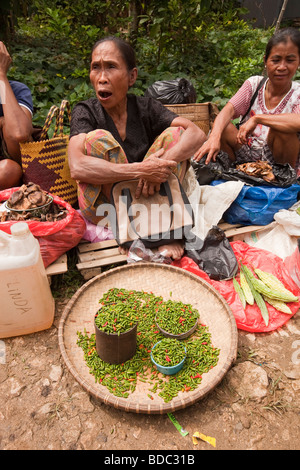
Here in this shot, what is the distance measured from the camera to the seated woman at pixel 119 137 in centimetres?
241

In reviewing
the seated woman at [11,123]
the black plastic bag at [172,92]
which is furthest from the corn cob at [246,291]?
the black plastic bag at [172,92]

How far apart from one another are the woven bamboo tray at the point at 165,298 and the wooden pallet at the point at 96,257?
193 millimetres

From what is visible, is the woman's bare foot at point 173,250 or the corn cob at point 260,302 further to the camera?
the woman's bare foot at point 173,250

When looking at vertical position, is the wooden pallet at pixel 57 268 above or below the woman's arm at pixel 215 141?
below

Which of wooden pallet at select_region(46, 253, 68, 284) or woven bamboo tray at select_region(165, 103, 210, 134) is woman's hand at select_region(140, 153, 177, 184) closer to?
wooden pallet at select_region(46, 253, 68, 284)

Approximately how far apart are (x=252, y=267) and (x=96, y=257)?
1257mm

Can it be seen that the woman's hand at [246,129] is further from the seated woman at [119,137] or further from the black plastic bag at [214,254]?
the black plastic bag at [214,254]

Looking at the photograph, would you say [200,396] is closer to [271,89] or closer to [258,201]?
[258,201]

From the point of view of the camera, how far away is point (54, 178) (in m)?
2.80

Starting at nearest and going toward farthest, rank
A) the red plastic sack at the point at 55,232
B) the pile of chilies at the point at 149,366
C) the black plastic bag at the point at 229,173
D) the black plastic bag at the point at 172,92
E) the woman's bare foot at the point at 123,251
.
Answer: the pile of chilies at the point at 149,366, the red plastic sack at the point at 55,232, the woman's bare foot at the point at 123,251, the black plastic bag at the point at 229,173, the black plastic bag at the point at 172,92

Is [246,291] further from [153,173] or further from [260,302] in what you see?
[153,173]

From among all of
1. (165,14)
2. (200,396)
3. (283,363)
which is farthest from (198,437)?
(165,14)

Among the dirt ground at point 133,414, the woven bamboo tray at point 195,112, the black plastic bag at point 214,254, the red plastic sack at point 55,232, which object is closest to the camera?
the dirt ground at point 133,414
